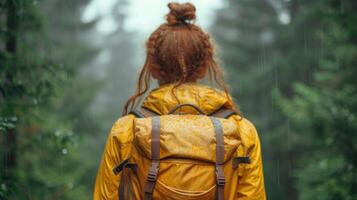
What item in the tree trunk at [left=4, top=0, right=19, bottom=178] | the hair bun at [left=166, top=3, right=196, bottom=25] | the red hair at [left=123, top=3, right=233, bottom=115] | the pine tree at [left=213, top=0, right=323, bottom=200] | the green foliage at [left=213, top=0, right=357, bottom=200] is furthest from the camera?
the pine tree at [left=213, top=0, right=323, bottom=200]

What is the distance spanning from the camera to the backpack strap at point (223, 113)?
11.7 ft

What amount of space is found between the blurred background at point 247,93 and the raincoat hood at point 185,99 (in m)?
0.58

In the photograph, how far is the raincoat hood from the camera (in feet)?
11.7

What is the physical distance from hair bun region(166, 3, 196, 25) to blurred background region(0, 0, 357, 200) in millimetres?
128

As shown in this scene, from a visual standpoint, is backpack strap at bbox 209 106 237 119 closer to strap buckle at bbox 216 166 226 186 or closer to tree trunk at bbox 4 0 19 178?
strap buckle at bbox 216 166 226 186

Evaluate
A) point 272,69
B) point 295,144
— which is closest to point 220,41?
point 272,69

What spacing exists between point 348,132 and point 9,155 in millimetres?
4738

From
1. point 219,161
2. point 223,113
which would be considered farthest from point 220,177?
point 223,113

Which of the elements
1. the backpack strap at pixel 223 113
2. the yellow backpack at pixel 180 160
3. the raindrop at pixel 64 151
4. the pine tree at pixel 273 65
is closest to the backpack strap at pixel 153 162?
the yellow backpack at pixel 180 160

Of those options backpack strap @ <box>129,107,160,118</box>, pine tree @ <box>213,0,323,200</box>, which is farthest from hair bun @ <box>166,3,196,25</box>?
pine tree @ <box>213,0,323,200</box>

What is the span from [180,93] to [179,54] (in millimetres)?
247

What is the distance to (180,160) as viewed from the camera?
330cm

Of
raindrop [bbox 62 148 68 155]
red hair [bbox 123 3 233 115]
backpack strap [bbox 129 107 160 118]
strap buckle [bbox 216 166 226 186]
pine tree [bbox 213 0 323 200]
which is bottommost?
pine tree [bbox 213 0 323 200]

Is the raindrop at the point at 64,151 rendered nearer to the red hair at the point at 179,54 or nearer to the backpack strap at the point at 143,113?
the red hair at the point at 179,54
